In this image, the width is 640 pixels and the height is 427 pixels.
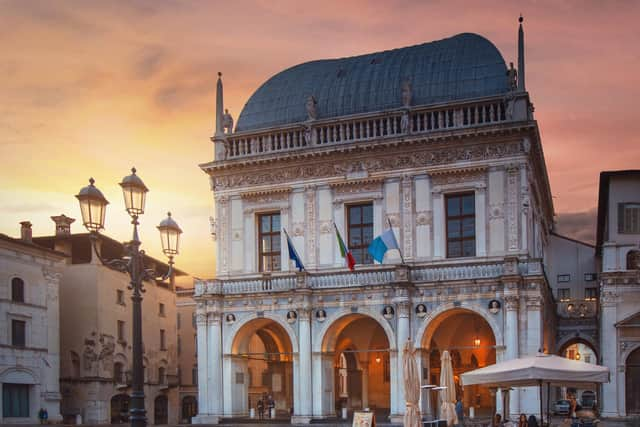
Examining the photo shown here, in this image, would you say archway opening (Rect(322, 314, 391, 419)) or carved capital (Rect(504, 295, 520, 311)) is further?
archway opening (Rect(322, 314, 391, 419))

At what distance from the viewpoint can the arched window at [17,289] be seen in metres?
52.2

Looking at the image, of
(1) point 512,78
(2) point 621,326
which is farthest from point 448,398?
(1) point 512,78

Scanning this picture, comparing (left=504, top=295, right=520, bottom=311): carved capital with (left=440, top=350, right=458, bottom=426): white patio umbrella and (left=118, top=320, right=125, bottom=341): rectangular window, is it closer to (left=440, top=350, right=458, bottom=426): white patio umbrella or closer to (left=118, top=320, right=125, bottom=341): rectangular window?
(left=440, top=350, right=458, bottom=426): white patio umbrella

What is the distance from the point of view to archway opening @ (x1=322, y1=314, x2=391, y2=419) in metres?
45.4

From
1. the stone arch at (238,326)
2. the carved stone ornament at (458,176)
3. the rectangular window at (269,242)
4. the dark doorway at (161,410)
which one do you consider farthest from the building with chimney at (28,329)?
the carved stone ornament at (458,176)

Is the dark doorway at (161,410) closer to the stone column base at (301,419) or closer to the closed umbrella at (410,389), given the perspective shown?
the stone column base at (301,419)

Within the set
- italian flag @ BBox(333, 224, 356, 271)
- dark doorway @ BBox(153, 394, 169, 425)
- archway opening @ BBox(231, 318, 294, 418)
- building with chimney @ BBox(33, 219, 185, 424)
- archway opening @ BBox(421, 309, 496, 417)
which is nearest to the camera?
italian flag @ BBox(333, 224, 356, 271)

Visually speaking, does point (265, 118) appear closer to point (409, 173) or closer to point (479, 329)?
point (409, 173)

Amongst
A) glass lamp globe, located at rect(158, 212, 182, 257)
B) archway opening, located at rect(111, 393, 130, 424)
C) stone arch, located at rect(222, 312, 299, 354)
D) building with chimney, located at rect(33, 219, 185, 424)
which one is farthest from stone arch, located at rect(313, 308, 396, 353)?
archway opening, located at rect(111, 393, 130, 424)

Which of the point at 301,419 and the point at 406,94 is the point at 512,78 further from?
the point at 301,419

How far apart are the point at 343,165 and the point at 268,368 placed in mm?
12663

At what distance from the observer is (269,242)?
45.4 metres

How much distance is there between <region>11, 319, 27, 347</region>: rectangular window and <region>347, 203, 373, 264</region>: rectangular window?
71.7 ft

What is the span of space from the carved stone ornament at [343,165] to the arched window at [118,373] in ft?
71.8
